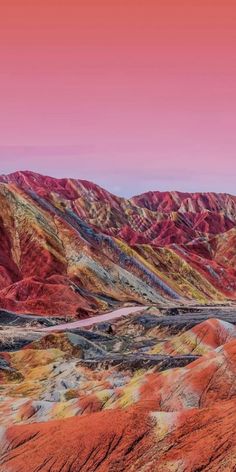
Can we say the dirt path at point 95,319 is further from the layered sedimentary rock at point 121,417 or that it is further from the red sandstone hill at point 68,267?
the layered sedimentary rock at point 121,417

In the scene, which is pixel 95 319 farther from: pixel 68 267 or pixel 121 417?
pixel 121 417

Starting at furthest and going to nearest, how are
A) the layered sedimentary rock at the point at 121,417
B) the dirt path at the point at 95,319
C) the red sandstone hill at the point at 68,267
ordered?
1. the red sandstone hill at the point at 68,267
2. the dirt path at the point at 95,319
3. the layered sedimentary rock at the point at 121,417

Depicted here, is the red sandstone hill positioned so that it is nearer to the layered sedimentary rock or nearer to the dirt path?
the dirt path

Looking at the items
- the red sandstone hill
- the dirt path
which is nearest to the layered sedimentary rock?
the dirt path

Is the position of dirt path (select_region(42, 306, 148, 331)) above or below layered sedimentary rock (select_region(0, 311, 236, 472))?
below

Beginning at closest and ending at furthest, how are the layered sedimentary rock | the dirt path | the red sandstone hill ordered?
the layered sedimentary rock
the dirt path
the red sandstone hill

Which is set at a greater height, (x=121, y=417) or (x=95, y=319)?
(x=121, y=417)

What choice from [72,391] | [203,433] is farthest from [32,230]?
[203,433]

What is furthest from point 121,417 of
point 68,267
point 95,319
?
point 68,267

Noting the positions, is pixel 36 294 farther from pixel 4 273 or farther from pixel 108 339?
pixel 108 339

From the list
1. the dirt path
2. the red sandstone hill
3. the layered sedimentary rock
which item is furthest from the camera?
the red sandstone hill

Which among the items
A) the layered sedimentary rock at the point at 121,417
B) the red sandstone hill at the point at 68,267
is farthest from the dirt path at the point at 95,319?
the layered sedimentary rock at the point at 121,417

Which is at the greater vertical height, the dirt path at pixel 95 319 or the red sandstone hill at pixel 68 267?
the red sandstone hill at pixel 68 267
